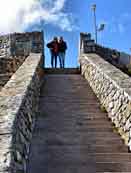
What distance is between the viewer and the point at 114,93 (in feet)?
25.2

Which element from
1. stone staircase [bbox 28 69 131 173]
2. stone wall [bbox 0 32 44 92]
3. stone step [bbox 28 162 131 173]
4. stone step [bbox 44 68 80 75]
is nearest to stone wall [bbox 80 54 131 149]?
stone staircase [bbox 28 69 131 173]

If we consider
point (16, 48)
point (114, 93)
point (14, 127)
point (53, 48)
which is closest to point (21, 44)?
point (16, 48)

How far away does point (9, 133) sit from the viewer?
15.3 feet

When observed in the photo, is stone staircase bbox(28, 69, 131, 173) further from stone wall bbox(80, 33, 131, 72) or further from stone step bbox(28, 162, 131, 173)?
stone wall bbox(80, 33, 131, 72)

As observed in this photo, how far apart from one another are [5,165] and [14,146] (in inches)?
20.2

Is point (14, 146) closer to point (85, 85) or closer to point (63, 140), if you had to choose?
point (63, 140)

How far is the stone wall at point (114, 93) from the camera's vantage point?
6.78 m

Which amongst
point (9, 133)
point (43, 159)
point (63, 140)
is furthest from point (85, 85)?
point (9, 133)

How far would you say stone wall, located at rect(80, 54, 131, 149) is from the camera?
22.2 feet

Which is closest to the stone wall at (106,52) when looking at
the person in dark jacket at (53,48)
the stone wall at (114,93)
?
the person in dark jacket at (53,48)

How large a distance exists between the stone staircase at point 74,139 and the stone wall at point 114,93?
15 cm

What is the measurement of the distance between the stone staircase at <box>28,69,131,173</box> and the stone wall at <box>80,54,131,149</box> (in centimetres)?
15

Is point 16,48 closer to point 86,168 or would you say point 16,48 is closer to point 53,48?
point 53,48

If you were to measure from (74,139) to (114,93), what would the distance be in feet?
4.62
